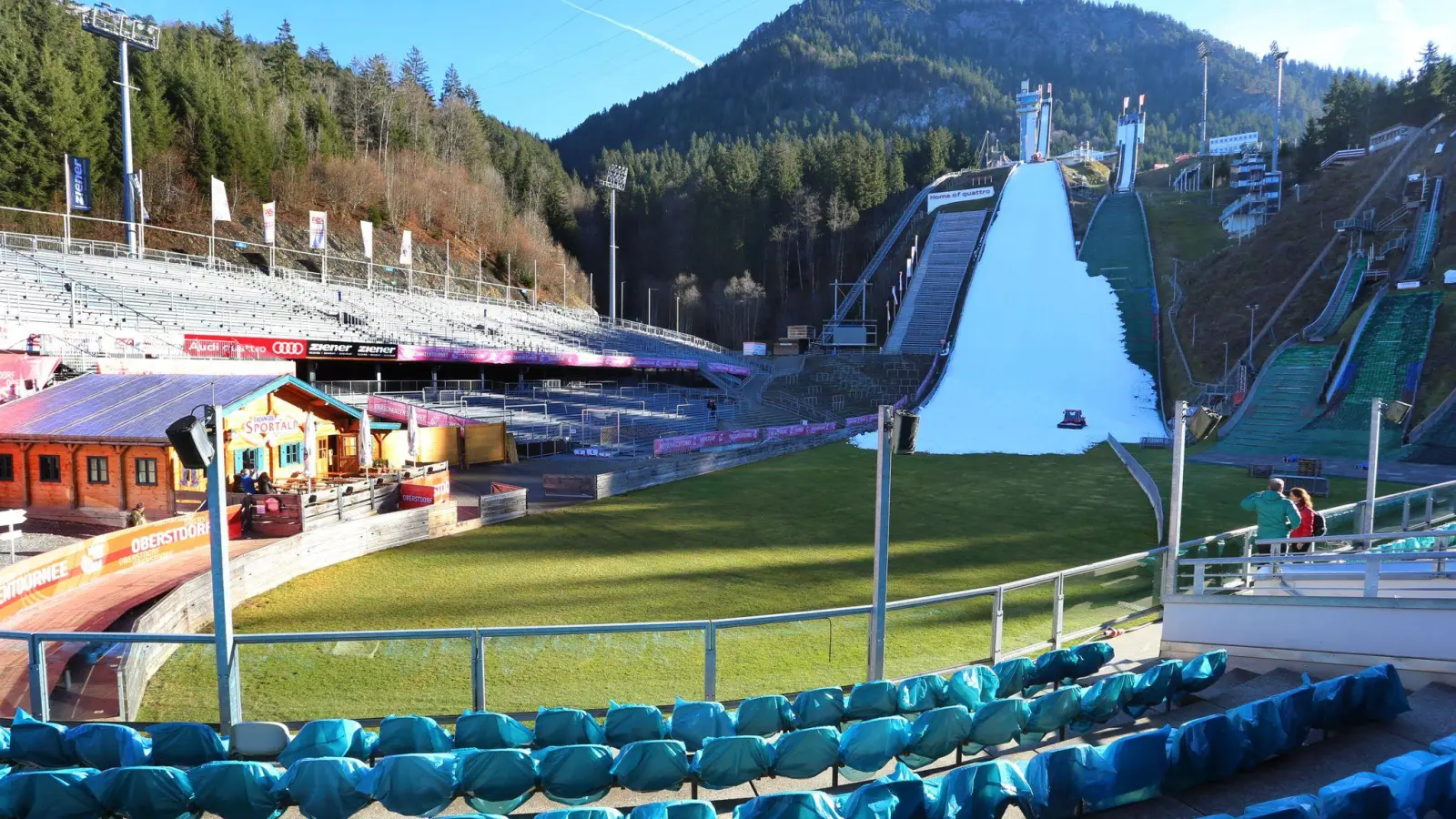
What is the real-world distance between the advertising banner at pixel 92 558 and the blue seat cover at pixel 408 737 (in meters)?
9.03

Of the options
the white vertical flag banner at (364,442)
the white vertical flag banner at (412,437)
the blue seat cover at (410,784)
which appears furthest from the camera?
the white vertical flag banner at (412,437)

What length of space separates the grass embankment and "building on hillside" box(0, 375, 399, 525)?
630 centimetres

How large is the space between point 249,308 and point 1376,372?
1861 inches

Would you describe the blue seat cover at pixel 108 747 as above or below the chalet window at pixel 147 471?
below

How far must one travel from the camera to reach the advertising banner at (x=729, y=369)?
194 feet

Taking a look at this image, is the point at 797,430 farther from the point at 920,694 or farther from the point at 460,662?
the point at 460,662

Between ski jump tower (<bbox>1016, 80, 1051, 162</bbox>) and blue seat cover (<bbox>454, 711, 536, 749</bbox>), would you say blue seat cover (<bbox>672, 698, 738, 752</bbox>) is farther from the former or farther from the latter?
ski jump tower (<bbox>1016, 80, 1051, 162</bbox>)

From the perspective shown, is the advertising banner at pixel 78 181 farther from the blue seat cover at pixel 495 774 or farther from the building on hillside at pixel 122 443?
the blue seat cover at pixel 495 774

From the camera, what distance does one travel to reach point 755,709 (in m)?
5.89

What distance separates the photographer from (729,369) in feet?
196

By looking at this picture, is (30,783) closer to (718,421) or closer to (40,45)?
(718,421)

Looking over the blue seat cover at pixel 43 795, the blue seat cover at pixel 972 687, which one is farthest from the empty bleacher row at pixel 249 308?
the blue seat cover at pixel 972 687

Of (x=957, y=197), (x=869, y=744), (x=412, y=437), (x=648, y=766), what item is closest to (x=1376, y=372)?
(x=869, y=744)

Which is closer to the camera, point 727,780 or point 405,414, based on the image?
point 727,780
